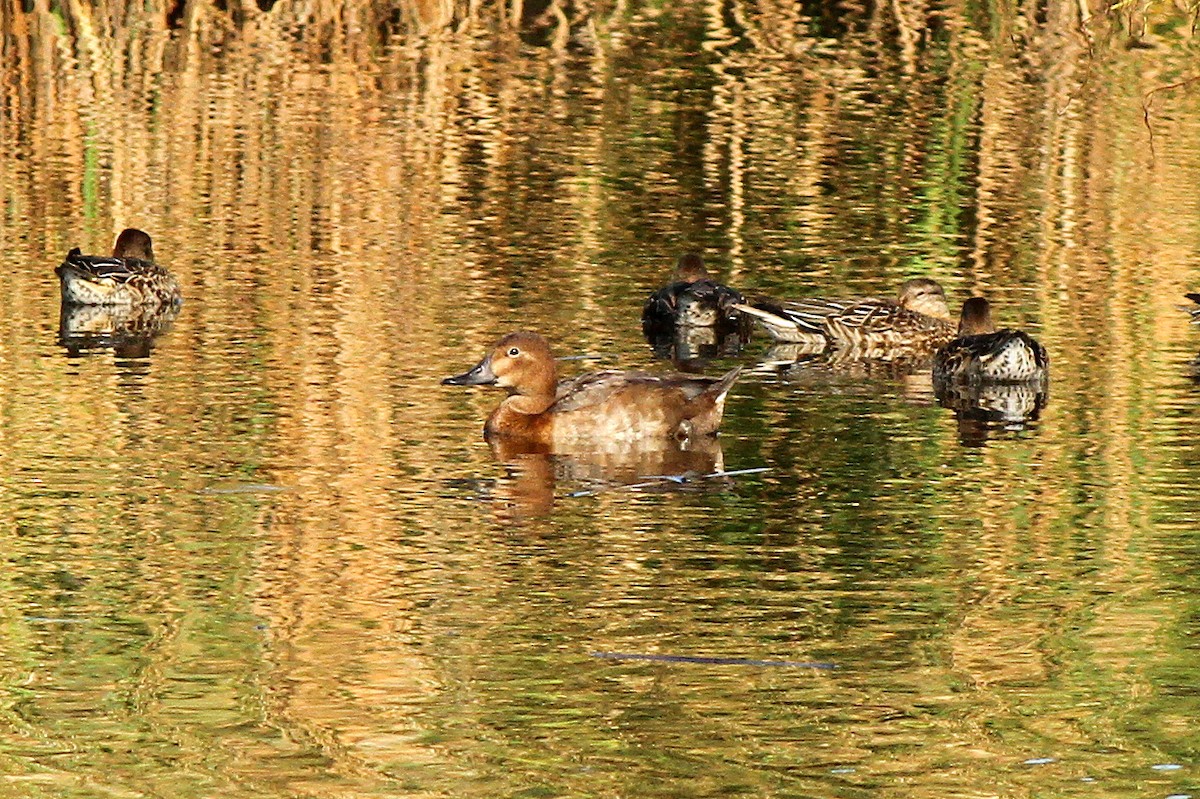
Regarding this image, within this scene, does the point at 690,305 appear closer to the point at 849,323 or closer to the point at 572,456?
the point at 849,323

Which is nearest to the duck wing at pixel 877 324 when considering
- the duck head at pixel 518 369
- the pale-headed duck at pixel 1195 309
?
the pale-headed duck at pixel 1195 309

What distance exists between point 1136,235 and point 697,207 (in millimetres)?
2780

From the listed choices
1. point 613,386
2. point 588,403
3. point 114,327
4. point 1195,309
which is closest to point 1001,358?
point 1195,309

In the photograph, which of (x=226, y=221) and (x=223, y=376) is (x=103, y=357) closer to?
(x=223, y=376)

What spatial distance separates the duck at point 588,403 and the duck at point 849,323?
218 centimetres

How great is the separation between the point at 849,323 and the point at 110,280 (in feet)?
12.8

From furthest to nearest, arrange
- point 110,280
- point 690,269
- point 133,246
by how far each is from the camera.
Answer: point 133,246 → point 690,269 → point 110,280

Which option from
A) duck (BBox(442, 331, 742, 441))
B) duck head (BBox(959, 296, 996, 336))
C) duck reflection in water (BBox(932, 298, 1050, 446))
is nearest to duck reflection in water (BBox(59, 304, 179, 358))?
duck (BBox(442, 331, 742, 441))

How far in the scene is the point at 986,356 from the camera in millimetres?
12297

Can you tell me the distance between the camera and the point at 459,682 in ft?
24.1

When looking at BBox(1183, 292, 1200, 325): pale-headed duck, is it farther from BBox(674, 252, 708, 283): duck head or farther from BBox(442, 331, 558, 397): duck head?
BBox(442, 331, 558, 397): duck head

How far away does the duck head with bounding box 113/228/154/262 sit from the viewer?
14188 mm

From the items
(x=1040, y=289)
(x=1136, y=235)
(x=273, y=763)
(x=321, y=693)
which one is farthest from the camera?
(x=1136, y=235)

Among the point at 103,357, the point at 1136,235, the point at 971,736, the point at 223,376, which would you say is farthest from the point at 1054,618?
the point at 1136,235
